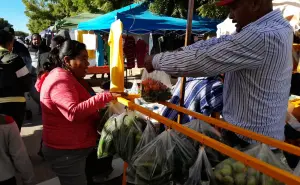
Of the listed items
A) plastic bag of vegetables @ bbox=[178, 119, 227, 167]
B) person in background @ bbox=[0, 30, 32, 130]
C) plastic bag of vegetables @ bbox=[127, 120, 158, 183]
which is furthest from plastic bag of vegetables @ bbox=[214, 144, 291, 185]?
person in background @ bbox=[0, 30, 32, 130]

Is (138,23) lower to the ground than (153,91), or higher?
higher

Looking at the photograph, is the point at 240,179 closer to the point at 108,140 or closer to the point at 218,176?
the point at 218,176

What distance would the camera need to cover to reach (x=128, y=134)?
177 cm

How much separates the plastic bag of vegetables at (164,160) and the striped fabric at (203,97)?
0.95 m

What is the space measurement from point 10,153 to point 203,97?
1710mm

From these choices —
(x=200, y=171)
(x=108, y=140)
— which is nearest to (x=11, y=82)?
(x=108, y=140)

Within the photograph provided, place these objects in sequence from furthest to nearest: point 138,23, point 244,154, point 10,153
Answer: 1. point 138,23
2. point 10,153
3. point 244,154

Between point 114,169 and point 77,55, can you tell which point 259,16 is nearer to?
point 77,55

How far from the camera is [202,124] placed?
1.70 m

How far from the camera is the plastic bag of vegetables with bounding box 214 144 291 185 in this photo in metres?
1.16

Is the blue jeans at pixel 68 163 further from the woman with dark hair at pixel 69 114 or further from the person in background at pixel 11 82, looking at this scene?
the person in background at pixel 11 82

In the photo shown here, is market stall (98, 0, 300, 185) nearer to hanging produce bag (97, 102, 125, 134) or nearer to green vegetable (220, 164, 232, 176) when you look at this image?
green vegetable (220, 164, 232, 176)

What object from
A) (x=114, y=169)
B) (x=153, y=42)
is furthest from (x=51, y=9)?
(x=114, y=169)

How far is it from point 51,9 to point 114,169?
40443mm
